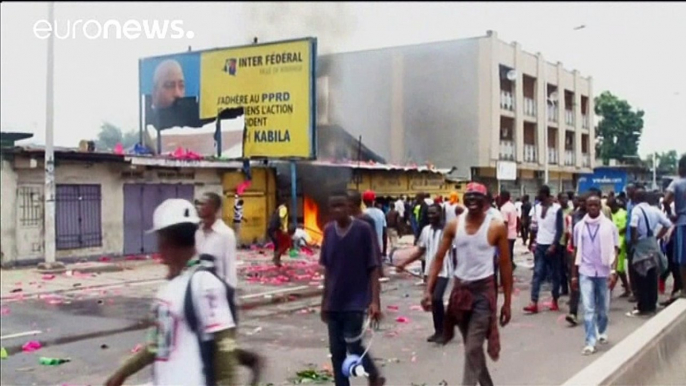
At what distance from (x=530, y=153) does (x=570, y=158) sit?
208cm

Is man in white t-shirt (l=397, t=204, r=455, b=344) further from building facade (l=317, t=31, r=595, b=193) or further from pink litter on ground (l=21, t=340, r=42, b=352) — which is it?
building facade (l=317, t=31, r=595, b=193)

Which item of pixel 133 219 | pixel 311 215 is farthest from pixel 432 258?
pixel 311 215

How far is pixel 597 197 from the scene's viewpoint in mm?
7609

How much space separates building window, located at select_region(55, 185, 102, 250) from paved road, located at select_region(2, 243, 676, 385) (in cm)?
708

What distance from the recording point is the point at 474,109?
3712 cm

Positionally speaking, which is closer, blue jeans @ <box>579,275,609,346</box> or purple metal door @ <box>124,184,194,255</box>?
blue jeans @ <box>579,275,609,346</box>

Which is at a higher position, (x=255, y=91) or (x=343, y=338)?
(x=255, y=91)

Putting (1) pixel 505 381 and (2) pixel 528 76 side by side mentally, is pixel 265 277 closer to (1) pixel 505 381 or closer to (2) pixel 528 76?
(1) pixel 505 381

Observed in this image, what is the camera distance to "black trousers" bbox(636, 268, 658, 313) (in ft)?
31.9

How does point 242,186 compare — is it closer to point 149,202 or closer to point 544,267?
point 149,202

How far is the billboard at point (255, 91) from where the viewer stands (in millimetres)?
23047

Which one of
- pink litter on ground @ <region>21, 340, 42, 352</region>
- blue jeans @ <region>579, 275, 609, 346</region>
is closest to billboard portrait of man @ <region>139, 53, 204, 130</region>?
pink litter on ground @ <region>21, 340, 42, 352</region>

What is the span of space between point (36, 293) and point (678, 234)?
10.0 meters

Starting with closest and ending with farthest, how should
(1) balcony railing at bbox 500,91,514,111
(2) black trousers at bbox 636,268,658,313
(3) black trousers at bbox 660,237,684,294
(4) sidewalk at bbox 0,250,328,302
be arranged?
(2) black trousers at bbox 636,268,658,313
(3) black trousers at bbox 660,237,684,294
(4) sidewalk at bbox 0,250,328,302
(1) balcony railing at bbox 500,91,514,111
